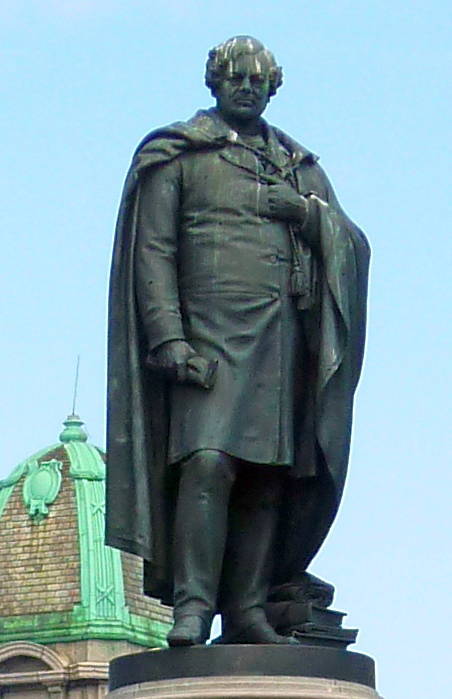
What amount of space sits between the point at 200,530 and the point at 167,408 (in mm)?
626

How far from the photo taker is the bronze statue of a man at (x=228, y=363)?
420 inches

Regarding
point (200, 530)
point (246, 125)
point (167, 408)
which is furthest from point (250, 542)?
point (246, 125)

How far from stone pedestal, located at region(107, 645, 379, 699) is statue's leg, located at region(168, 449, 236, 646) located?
0.35 meters

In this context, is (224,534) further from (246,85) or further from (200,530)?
(246,85)

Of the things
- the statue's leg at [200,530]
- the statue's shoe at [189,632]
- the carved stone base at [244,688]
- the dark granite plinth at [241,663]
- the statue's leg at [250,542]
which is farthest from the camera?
the statue's leg at [250,542]

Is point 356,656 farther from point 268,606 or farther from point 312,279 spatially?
point 312,279

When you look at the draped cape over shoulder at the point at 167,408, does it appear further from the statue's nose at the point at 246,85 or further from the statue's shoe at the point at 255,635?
the statue's shoe at the point at 255,635

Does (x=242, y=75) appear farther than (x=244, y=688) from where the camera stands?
Yes

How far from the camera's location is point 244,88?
11.2 m

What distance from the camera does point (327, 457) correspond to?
10.8 metres

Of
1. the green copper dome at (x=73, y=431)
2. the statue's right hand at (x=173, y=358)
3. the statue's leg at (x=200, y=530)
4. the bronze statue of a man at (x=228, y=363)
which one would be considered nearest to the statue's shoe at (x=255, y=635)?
the bronze statue of a man at (x=228, y=363)

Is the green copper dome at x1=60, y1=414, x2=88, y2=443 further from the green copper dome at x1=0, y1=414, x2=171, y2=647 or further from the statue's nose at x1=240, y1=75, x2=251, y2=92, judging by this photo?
the statue's nose at x1=240, y1=75, x2=251, y2=92

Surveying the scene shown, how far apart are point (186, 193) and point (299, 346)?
0.91 metres

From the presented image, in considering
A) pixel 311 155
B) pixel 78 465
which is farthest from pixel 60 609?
pixel 311 155
